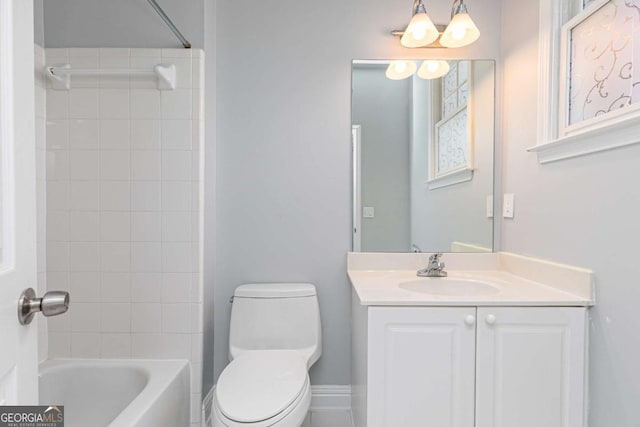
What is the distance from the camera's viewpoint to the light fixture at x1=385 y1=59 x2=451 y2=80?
1853mm

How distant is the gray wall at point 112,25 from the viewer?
65.3 inches

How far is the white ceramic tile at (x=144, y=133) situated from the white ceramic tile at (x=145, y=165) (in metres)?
0.04

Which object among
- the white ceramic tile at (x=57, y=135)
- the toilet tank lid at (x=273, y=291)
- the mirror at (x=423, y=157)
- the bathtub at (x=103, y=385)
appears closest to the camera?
the bathtub at (x=103, y=385)

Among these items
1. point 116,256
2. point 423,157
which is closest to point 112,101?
point 116,256

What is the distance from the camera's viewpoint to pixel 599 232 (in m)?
1.20

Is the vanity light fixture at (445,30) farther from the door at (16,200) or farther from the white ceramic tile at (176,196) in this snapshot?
the door at (16,200)

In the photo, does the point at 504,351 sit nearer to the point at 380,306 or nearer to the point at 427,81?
the point at 380,306

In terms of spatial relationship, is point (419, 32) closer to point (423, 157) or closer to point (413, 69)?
point (413, 69)

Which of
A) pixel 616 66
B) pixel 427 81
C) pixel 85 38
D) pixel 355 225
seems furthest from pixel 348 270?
pixel 85 38

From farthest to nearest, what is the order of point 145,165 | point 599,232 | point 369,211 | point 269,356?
point 369,211, point 145,165, point 269,356, point 599,232

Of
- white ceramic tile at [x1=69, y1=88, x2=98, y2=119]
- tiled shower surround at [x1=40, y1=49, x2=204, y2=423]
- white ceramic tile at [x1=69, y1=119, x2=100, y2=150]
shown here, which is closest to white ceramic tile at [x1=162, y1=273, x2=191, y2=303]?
tiled shower surround at [x1=40, y1=49, x2=204, y2=423]

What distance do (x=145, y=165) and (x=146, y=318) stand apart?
2.39ft

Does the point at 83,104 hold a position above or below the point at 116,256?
above

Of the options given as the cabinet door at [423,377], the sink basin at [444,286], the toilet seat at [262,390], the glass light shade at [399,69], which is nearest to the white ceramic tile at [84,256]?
the toilet seat at [262,390]
